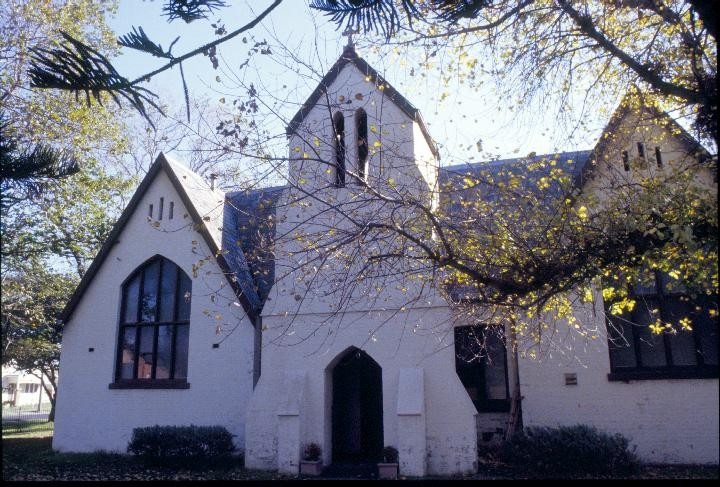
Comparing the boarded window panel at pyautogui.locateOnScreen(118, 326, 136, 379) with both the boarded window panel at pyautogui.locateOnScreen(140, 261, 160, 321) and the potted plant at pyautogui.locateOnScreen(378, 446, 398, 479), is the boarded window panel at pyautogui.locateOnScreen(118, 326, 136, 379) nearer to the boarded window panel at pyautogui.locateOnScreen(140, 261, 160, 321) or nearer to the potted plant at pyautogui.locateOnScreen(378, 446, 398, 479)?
the boarded window panel at pyautogui.locateOnScreen(140, 261, 160, 321)

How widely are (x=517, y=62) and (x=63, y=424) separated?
1500 cm

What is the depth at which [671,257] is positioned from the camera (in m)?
7.07

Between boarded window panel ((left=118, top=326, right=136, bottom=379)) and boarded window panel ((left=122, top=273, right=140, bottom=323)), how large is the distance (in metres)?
0.28

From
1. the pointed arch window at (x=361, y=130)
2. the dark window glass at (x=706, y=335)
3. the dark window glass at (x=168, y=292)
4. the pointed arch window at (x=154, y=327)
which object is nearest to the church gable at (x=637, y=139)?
the dark window glass at (x=706, y=335)

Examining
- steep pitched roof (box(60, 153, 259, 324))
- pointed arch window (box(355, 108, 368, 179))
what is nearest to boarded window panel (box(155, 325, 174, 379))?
steep pitched roof (box(60, 153, 259, 324))

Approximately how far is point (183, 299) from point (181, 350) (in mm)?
1385

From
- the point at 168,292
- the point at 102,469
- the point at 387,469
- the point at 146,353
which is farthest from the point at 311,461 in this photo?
the point at 168,292

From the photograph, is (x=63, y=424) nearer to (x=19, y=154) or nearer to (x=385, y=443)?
(x=385, y=443)

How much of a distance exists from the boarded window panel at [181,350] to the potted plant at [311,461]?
15.4 feet

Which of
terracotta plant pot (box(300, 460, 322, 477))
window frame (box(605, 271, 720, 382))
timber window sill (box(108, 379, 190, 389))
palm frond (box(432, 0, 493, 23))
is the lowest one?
terracotta plant pot (box(300, 460, 322, 477))

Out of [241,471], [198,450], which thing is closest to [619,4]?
[241,471]

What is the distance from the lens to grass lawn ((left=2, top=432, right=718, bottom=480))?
11.2m

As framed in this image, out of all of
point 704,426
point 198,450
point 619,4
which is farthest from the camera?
point 198,450

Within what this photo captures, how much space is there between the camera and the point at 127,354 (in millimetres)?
16094
